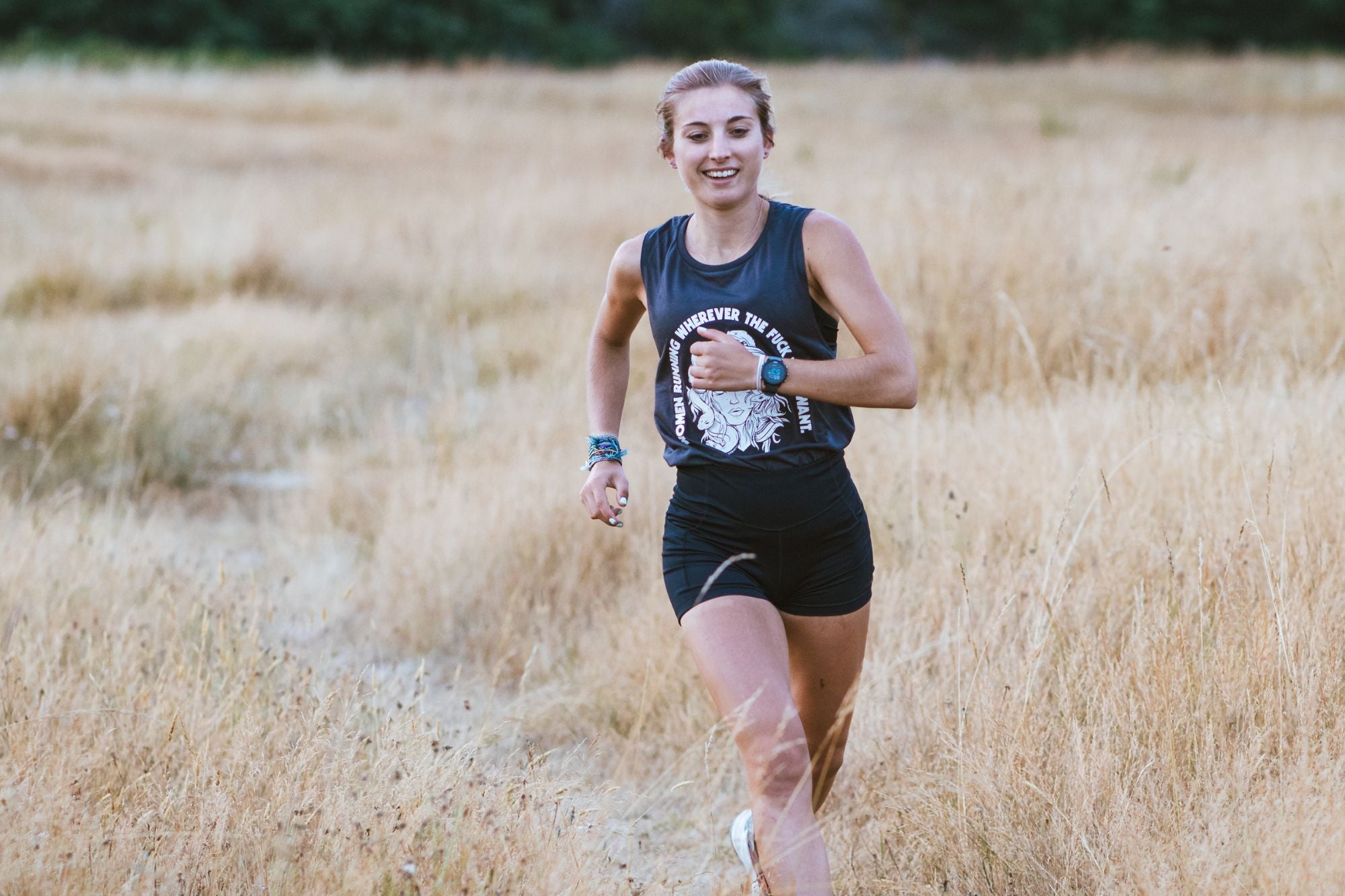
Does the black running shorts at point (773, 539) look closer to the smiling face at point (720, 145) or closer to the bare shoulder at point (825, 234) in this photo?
the bare shoulder at point (825, 234)

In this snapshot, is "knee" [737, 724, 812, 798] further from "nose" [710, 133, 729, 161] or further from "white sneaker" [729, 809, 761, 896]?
"nose" [710, 133, 729, 161]

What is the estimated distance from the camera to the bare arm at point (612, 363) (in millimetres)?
2682

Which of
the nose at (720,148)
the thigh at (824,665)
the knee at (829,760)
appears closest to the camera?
the nose at (720,148)

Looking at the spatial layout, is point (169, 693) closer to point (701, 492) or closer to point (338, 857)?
point (338, 857)

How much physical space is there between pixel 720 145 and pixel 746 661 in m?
1.01

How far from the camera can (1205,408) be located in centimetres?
435

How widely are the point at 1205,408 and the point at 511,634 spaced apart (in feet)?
8.22

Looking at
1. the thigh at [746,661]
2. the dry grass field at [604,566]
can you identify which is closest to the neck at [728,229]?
the dry grass field at [604,566]

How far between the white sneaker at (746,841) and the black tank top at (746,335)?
79 cm

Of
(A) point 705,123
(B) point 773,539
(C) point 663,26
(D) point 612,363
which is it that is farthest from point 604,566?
(C) point 663,26

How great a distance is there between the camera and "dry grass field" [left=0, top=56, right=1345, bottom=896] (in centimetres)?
256

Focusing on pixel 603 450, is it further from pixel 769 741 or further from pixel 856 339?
pixel 769 741

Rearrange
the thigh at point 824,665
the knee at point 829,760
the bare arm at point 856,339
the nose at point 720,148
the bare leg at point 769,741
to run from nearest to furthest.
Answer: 1. the bare leg at point 769,741
2. the bare arm at point 856,339
3. the nose at point 720,148
4. the thigh at point 824,665
5. the knee at point 829,760

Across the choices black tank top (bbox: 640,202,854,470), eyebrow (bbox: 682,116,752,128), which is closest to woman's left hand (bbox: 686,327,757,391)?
black tank top (bbox: 640,202,854,470)
